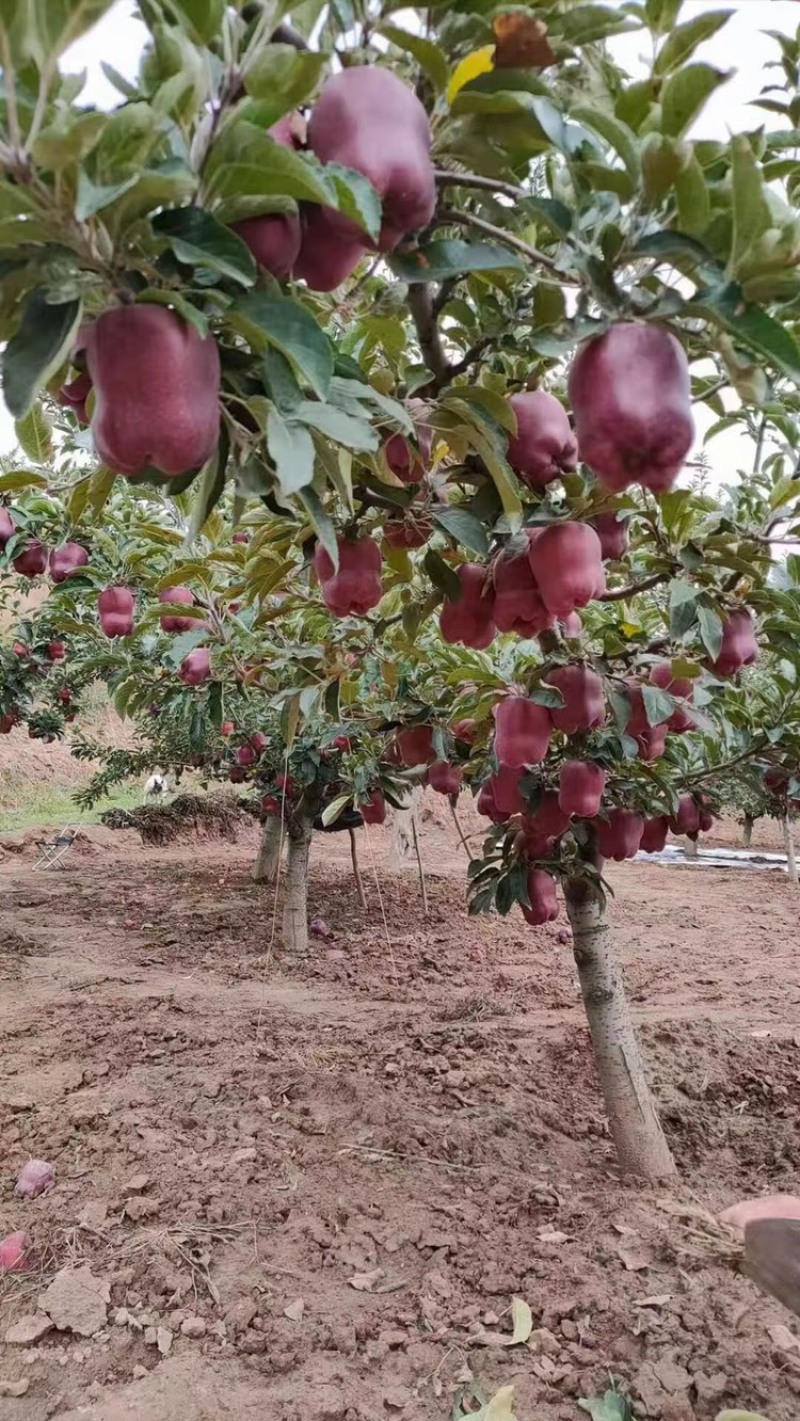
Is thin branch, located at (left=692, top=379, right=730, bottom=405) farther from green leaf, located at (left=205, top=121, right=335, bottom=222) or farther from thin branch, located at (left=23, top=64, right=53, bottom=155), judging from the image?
thin branch, located at (left=23, top=64, right=53, bottom=155)

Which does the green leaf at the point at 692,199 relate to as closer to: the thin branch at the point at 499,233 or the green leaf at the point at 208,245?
the thin branch at the point at 499,233

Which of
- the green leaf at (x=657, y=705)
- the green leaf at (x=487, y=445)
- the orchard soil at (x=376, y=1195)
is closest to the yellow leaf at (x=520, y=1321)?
the orchard soil at (x=376, y=1195)

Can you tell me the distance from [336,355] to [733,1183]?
2.53 metres

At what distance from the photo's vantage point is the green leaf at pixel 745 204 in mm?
680

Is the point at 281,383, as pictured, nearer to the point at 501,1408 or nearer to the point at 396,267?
the point at 396,267

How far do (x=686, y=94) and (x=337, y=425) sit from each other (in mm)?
398

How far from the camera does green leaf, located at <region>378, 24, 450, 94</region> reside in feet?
2.39

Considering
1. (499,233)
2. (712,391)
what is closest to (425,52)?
(499,233)

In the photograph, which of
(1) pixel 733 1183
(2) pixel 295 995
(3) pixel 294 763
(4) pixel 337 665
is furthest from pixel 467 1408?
(3) pixel 294 763

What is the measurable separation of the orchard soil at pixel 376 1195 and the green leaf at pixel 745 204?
1852mm

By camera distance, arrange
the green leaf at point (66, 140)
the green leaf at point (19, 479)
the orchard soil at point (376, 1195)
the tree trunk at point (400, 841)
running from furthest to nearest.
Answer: the tree trunk at point (400, 841)
the orchard soil at point (376, 1195)
the green leaf at point (19, 479)
the green leaf at point (66, 140)

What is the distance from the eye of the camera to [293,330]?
0.67 m

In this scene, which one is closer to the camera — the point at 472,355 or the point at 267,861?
the point at 472,355

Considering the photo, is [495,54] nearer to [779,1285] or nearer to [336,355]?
[336,355]
